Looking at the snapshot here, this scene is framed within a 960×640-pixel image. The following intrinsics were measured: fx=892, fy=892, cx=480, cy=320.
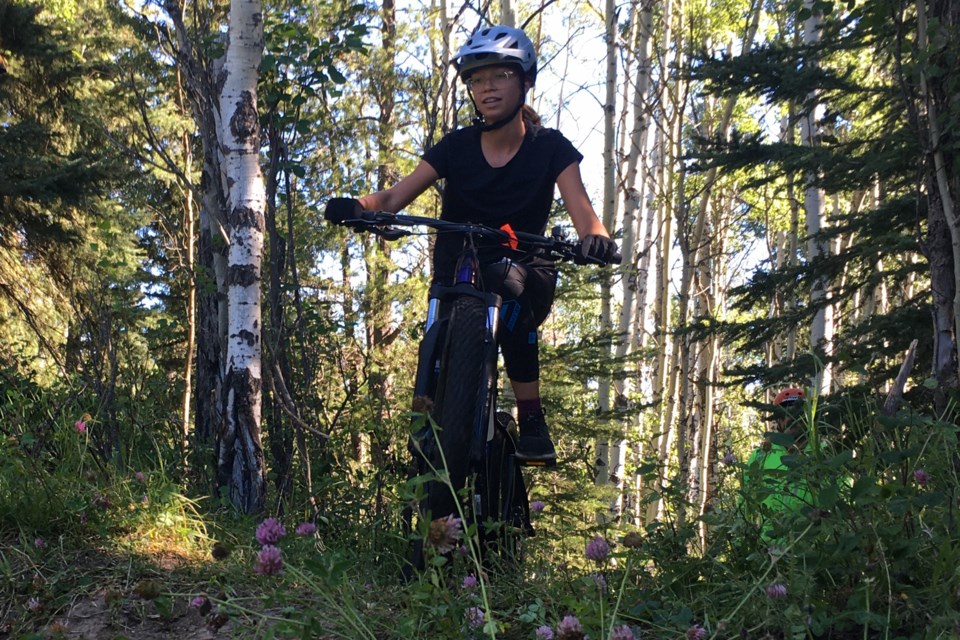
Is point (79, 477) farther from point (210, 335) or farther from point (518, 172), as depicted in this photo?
point (210, 335)

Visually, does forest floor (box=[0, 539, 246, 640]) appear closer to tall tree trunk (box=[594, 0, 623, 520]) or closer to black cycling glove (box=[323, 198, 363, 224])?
black cycling glove (box=[323, 198, 363, 224])

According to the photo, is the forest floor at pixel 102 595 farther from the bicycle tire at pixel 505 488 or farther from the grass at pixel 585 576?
the bicycle tire at pixel 505 488

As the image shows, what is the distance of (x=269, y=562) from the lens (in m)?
2.31

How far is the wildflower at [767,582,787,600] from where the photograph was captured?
2104 millimetres

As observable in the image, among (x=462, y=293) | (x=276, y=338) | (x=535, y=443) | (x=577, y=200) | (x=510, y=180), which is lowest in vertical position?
(x=535, y=443)

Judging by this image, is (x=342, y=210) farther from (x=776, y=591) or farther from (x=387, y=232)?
(x=776, y=591)

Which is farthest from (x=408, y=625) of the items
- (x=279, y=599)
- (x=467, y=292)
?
(x=467, y=292)

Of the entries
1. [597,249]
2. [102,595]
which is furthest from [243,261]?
[102,595]

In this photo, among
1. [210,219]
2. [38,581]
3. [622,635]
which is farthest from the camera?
[210,219]

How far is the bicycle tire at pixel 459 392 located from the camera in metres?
3.48

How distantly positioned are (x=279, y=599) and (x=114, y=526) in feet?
5.48

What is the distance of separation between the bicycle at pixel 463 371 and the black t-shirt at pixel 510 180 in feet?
0.88

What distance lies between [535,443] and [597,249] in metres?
1.03

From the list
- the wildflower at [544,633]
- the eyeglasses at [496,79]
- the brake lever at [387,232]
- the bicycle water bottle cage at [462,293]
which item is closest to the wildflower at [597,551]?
the wildflower at [544,633]
